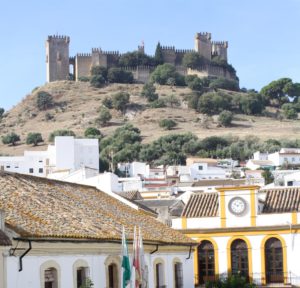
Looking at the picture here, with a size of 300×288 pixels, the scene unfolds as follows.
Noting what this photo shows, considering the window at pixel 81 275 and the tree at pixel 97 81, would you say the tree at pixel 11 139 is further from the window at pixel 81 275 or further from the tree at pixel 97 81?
the window at pixel 81 275

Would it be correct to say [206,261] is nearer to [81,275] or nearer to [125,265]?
[81,275]

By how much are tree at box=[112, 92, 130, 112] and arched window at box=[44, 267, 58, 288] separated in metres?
157

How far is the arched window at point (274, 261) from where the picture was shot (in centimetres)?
3888

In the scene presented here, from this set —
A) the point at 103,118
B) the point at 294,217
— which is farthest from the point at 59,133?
the point at 294,217

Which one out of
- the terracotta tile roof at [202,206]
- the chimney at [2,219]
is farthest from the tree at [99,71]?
the chimney at [2,219]

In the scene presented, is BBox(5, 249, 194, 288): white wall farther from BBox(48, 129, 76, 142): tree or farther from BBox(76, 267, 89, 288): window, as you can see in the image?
BBox(48, 129, 76, 142): tree

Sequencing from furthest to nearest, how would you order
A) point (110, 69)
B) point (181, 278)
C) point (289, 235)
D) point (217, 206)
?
point (110, 69), point (217, 206), point (289, 235), point (181, 278)

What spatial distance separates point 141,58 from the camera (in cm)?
19938

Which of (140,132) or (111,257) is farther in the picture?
A: (140,132)

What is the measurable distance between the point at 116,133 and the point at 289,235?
398 ft

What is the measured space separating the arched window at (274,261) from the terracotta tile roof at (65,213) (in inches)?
328

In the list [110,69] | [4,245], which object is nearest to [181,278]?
[4,245]

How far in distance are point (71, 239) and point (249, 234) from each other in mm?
18047

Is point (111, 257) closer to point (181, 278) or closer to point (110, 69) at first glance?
point (181, 278)
